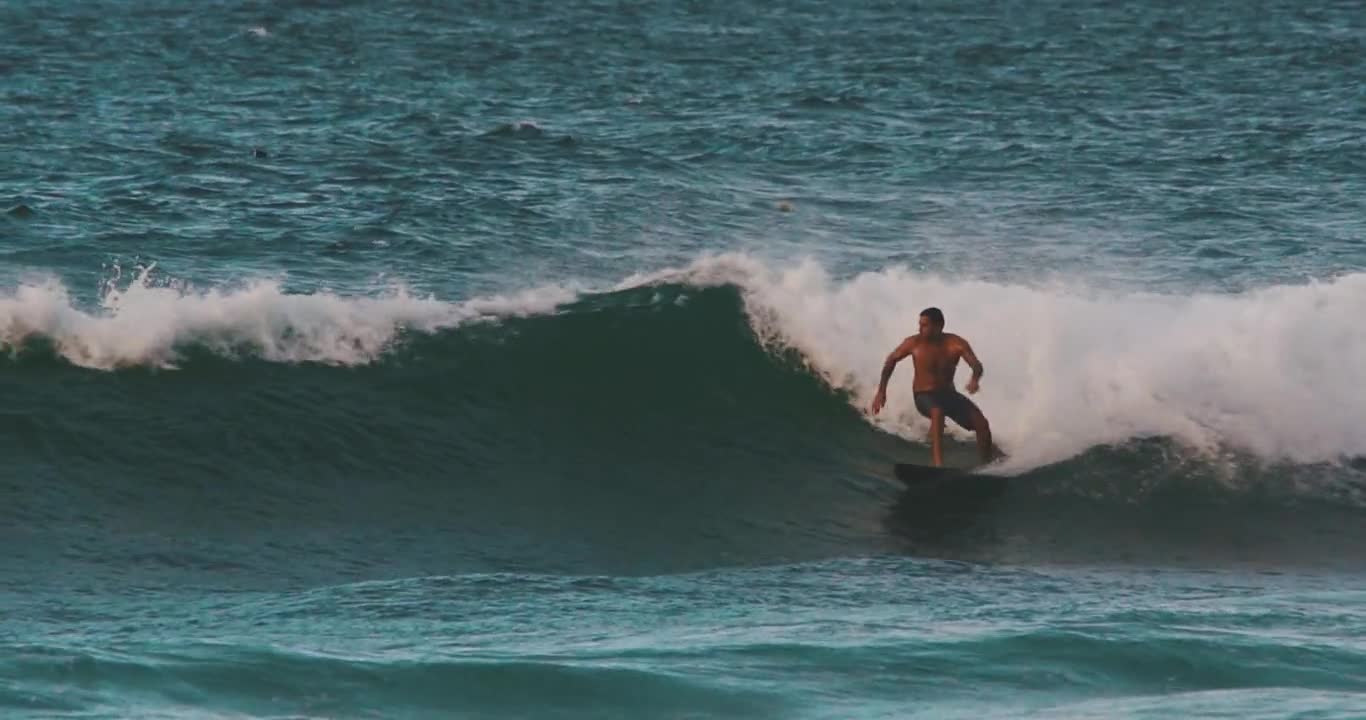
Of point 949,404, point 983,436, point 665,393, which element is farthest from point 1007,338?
point 665,393

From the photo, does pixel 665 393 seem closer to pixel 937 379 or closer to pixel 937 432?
pixel 937 379

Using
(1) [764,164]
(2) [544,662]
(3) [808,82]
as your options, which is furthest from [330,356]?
(3) [808,82]

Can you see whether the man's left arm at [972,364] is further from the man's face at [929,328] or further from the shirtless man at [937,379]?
the man's face at [929,328]

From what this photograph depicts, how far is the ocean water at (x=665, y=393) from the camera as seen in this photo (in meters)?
9.87

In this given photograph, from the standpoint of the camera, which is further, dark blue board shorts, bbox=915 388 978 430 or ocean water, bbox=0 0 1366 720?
dark blue board shorts, bbox=915 388 978 430

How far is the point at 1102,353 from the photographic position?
16.2 metres

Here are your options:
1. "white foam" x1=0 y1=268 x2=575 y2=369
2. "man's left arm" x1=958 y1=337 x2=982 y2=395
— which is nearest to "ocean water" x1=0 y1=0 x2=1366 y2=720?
Result: "white foam" x1=0 y1=268 x2=575 y2=369

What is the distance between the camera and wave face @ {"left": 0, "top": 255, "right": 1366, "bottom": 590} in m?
13.4

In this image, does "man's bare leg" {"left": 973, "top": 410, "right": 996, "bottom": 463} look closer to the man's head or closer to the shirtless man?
the shirtless man

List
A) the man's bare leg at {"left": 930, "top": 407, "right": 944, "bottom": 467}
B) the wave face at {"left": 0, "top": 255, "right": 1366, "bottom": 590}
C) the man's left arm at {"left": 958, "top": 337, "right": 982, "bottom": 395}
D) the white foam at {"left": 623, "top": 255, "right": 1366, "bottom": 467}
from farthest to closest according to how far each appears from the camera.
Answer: the white foam at {"left": 623, "top": 255, "right": 1366, "bottom": 467}
the man's bare leg at {"left": 930, "top": 407, "right": 944, "bottom": 467}
the man's left arm at {"left": 958, "top": 337, "right": 982, "bottom": 395}
the wave face at {"left": 0, "top": 255, "right": 1366, "bottom": 590}

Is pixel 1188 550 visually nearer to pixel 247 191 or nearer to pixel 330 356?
pixel 330 356

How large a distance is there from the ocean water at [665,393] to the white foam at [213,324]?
39mm

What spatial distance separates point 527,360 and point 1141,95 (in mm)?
14574

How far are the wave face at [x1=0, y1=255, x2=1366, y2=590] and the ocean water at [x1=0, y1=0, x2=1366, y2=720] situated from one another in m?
0.04
